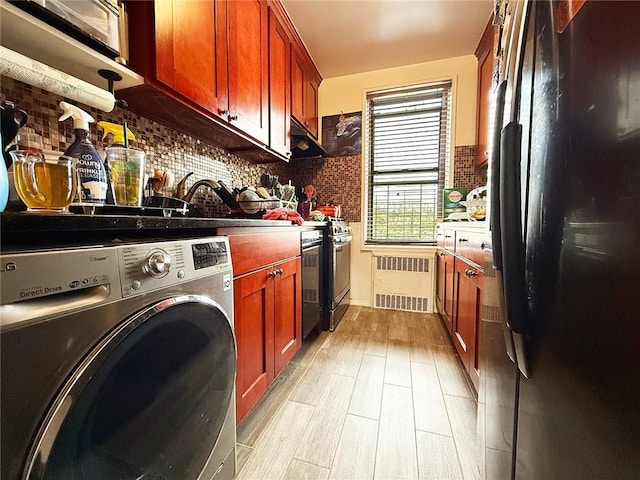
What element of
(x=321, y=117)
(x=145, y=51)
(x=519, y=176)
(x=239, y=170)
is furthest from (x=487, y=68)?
(x=145, y=51)

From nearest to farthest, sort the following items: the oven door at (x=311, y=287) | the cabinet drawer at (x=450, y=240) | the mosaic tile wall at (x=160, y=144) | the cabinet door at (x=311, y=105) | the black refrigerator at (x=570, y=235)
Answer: the black refrigerator at (x=570, y=235)
the mosaic tile wall at (x=160, y=144)
the oven door at (x=311, y=287)
the cabinet drawer at (x=450, y=240)
the cabinet door at (x=311, y=105)

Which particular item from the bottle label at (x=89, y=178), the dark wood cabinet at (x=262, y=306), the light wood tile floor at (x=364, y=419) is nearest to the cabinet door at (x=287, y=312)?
the dark wood cabinet at (x=262, y=306)

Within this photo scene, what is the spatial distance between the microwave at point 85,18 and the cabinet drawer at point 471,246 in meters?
1.66

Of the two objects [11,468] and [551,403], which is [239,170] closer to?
[11,468]

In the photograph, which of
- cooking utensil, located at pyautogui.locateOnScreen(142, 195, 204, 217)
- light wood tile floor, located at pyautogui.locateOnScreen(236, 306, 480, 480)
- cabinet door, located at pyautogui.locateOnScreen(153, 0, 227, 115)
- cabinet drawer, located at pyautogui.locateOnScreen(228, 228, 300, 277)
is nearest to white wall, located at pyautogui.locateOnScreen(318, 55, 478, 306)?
light wood tile floor, located at pyautogui.locateOnScreen(236, 306, 480, 480)

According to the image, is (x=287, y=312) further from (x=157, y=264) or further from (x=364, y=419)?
(x=157, y=264)

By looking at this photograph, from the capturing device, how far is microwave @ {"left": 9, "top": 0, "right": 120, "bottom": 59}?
762 millimetres

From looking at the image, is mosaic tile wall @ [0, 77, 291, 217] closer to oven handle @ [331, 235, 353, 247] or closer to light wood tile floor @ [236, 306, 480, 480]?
oven handle @ [331, 235, 353, 247]

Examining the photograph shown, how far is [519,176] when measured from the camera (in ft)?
1.72

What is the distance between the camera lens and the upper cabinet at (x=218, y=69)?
1049 millimetres

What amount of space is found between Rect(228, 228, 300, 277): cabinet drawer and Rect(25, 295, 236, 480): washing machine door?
0.28 metres

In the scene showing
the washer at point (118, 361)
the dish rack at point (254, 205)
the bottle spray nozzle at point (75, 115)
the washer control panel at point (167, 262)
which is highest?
the bottle spray nozzle at point (75, 115)

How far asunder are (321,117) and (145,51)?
2.21 m

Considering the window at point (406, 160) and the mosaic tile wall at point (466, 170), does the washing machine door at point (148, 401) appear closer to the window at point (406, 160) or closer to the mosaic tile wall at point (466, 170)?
the window at point (406, 160)
